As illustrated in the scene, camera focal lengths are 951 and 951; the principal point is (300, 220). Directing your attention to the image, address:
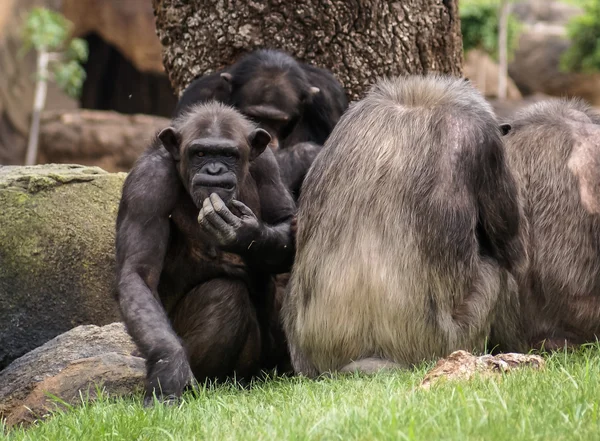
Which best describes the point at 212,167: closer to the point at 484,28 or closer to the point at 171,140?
the point at 171,140

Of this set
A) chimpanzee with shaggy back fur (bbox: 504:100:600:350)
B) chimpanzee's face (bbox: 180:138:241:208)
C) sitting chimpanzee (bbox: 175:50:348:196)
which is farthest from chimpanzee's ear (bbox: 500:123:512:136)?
chimpanzee's face (bbox: 180:138:241:208)

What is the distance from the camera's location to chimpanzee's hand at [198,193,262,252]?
5059mm

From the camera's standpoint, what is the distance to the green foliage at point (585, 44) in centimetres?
2727

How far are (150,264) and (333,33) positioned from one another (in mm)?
2791

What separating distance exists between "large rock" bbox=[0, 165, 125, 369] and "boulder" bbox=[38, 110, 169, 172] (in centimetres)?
1374

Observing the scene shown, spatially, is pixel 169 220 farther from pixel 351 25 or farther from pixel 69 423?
pixel 351 25

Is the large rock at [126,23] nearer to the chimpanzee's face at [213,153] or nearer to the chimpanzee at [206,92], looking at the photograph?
the chimpanzee at [206,92]

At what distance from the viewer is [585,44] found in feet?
90.3

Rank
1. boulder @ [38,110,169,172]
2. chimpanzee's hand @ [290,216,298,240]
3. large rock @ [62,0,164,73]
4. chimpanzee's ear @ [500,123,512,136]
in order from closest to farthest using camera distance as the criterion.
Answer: chimpanzee's hand @ [290,216,298,240] → chimpanzee's ear @ [500,123,512,136] → boulder @ [38,110,169,172] → large rock @ [62,0,164,73]

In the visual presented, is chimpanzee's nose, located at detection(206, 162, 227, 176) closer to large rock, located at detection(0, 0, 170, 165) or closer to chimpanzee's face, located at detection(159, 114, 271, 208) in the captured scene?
chimpanzee's face, located at detection(159, 114, 271, 208)

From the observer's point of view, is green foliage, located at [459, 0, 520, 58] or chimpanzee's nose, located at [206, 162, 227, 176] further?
green foliage, located at [459, 0, 520, 58]

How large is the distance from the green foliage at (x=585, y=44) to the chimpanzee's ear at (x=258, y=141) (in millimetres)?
23390

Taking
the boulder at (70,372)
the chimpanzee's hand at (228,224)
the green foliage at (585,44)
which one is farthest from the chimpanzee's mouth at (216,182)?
the green foliage at (585,44)

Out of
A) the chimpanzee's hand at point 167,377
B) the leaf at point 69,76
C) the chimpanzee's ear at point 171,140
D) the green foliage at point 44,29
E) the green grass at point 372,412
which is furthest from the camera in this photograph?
the leaf at point 69,76
